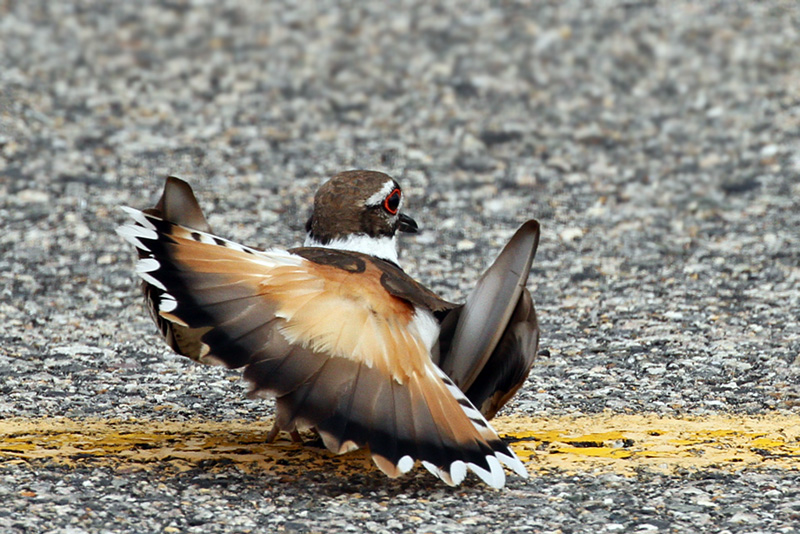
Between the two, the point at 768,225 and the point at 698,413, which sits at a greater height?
the point at 768,225

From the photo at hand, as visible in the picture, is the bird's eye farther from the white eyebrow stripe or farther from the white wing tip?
the white wing tip

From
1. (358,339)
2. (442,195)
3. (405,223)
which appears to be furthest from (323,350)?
(442,195)

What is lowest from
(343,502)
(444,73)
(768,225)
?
(343,502)

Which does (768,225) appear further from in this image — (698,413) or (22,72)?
(22,72)

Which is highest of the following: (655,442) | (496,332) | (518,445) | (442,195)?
(442,195)

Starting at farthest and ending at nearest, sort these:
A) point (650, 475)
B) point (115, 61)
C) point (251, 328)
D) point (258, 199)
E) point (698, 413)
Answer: point (115, 61) → point (258, 199) → point (698, 413) → point (650, 475) → point (251, 328)

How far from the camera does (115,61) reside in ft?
29.5

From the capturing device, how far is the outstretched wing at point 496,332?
147 inches

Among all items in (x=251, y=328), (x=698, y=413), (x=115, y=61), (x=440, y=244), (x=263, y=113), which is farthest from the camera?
(x=115, y=61)

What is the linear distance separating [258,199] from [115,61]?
2.67 metres

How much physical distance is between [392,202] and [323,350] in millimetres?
1082

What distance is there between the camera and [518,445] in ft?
13.7

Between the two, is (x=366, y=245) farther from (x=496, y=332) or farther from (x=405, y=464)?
(x=405, y=464)

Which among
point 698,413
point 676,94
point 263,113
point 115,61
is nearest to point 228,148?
point 263,113
